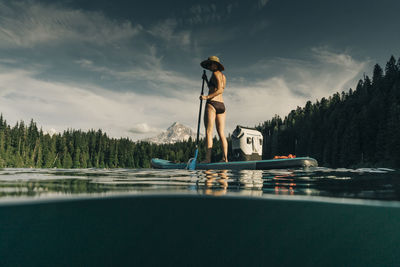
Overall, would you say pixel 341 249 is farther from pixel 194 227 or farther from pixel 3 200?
pixel 3 200

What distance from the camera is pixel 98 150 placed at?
119250mm

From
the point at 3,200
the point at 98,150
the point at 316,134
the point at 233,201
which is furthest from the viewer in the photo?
the point at 98,150

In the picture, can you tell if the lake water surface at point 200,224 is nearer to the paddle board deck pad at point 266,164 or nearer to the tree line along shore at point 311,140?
the paddle board deck pad at point 266,164

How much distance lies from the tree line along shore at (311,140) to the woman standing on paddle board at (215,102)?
4949cm

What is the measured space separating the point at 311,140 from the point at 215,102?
75.7 m

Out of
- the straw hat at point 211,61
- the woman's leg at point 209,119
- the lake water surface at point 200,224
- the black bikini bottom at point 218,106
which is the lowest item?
the lake water surface at point 200,224

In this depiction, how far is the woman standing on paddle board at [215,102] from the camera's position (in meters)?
11.7

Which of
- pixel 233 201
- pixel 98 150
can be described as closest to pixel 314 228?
pixel 233 201

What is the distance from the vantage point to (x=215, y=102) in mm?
11758

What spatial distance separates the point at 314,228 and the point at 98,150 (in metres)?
124

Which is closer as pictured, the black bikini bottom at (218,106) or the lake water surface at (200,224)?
the lake water surface at (200,224)

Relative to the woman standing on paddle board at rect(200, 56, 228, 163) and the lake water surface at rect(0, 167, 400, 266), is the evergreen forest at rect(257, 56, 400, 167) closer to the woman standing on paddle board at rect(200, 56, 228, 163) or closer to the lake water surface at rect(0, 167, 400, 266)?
the woman standing on paddle board at rect(200, 56, 228, 163)

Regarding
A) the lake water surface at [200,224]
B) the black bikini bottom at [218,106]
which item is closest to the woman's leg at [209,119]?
the black bikini bottom at [218,106]

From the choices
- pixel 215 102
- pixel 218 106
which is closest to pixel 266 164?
pixel 218 106
